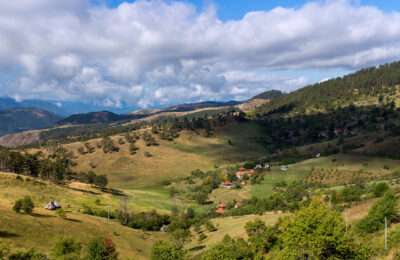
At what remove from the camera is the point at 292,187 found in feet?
490

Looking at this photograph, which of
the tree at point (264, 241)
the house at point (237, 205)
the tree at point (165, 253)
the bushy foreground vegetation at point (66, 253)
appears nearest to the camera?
the bushy foreground vegetation at point (66, 253)

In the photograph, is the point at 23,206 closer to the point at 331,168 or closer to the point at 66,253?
the point at 66,253

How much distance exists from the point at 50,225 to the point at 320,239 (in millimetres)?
64204

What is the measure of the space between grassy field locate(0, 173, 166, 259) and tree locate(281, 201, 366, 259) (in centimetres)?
4491

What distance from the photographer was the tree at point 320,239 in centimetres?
4053

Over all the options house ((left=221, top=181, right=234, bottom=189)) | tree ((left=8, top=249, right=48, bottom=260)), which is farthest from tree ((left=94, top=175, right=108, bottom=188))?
tree ((left=8, top=249, right=48, bottom=260))

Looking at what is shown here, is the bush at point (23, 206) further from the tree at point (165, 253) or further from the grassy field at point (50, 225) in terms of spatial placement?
the tree at point (165, 253)

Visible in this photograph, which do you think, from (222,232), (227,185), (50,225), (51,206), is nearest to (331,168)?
(227,185)

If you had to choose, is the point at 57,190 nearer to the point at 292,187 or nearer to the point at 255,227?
the point at 255,227

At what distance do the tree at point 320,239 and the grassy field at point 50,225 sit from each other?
44.9m

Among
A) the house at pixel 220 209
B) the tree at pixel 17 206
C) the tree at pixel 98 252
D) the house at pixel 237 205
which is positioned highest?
the tree at pixel 17 206

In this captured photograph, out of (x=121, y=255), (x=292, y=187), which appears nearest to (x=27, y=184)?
(x=121, y=255)

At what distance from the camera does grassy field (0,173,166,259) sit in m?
74.2

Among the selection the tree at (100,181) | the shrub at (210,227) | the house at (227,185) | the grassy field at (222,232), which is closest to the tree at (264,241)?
the grassy field at (222,232)
